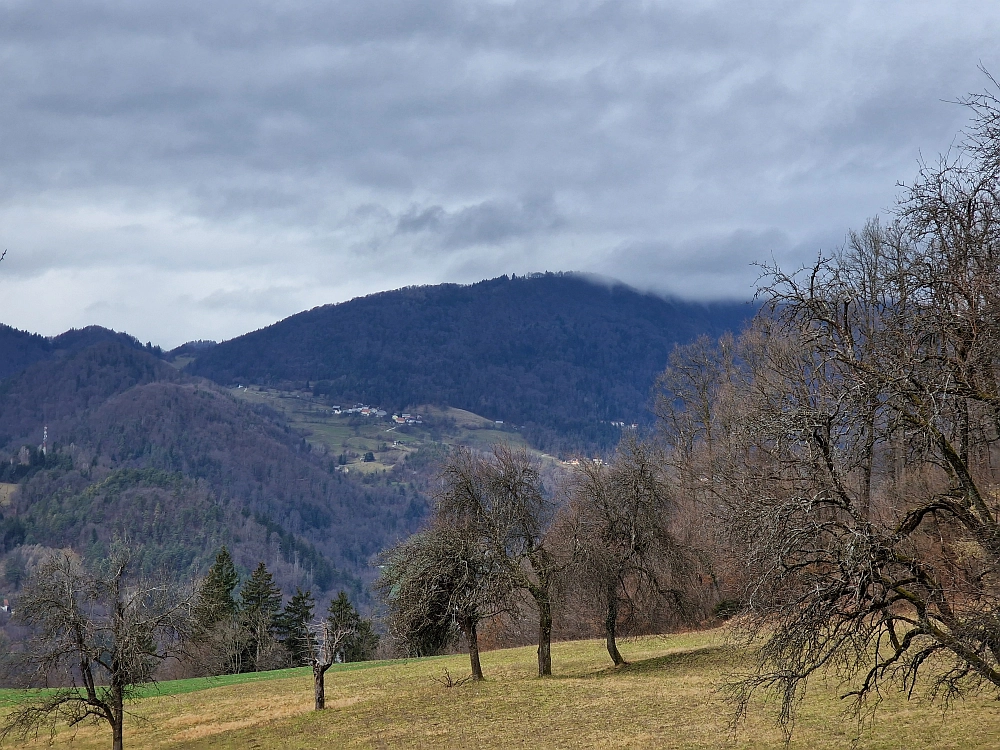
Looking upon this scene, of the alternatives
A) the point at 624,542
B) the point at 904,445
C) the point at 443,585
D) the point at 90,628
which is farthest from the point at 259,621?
the point at 904,445

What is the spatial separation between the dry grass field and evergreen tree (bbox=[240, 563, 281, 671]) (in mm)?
29643

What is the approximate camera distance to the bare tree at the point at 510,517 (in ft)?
121

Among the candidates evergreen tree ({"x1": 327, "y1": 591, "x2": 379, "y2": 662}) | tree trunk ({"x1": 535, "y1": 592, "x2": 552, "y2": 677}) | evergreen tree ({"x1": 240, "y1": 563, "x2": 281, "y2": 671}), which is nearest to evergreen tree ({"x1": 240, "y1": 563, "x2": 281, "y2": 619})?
evergreen tree ({"x1": 240, "y1": 563, "x2": 281, "y2": 671})

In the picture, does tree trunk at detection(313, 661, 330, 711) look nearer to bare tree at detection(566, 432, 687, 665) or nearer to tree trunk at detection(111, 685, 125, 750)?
tree trunk at detection(111, 685, 125, 750)

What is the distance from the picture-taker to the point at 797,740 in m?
20.8

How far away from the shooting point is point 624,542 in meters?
35.3

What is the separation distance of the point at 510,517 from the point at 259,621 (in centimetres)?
5082

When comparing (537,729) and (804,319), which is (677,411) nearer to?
(537,729)

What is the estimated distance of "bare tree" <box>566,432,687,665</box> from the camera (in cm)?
3512

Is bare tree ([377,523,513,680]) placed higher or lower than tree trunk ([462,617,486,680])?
higher

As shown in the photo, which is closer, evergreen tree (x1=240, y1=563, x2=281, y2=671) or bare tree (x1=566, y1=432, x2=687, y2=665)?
bare tree (x1=566, y1=432, x2=687, y2=665)

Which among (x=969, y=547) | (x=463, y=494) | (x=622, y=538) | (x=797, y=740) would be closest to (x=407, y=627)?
(x=463, y=494)

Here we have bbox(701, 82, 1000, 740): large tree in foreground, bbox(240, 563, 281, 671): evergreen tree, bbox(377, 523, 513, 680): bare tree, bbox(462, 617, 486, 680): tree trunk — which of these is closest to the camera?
bbox(701, 82, 1000, 740): large tree in foreground

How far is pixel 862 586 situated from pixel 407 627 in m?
27.5
